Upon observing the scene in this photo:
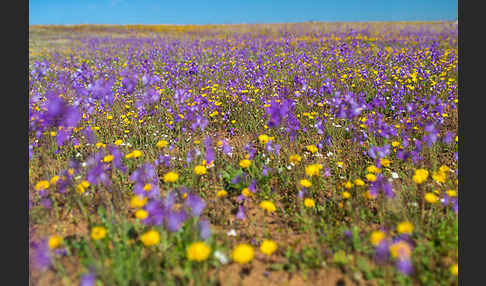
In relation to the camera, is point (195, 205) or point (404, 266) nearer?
point (404, 266)

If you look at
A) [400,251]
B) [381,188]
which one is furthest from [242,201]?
[400,251]

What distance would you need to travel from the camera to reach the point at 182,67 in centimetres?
998

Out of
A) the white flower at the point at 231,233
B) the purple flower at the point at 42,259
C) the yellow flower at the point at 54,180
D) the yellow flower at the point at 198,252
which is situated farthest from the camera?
the yellow flower at the point at 54,180

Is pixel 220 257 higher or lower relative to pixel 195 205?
lower

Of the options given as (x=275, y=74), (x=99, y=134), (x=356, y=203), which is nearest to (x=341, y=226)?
(x=356, y=203)

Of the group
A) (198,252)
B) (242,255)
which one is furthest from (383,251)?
(198,252)

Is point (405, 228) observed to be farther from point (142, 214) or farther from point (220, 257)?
point (142, 214)

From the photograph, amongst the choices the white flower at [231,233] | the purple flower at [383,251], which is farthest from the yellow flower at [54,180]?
the purple flower at [383,251]

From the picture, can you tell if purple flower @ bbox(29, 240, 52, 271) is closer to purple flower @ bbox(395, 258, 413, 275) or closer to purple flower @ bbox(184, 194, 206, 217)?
purple flower @ bbox(184, 194, 206, 217)

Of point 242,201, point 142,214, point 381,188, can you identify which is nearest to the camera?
point 142,214

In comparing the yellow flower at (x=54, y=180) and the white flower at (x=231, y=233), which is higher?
the yellow flower at (x=54, y=180)

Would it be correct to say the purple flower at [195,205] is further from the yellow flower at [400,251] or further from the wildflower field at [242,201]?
the yellow flower at [400,251]

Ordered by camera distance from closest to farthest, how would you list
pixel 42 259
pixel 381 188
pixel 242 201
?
1. pixel 42 259
2. pixel 381 188
3. pixel 242 201

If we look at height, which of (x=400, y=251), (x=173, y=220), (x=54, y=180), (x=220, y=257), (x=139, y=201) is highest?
(x=54, y=180)
